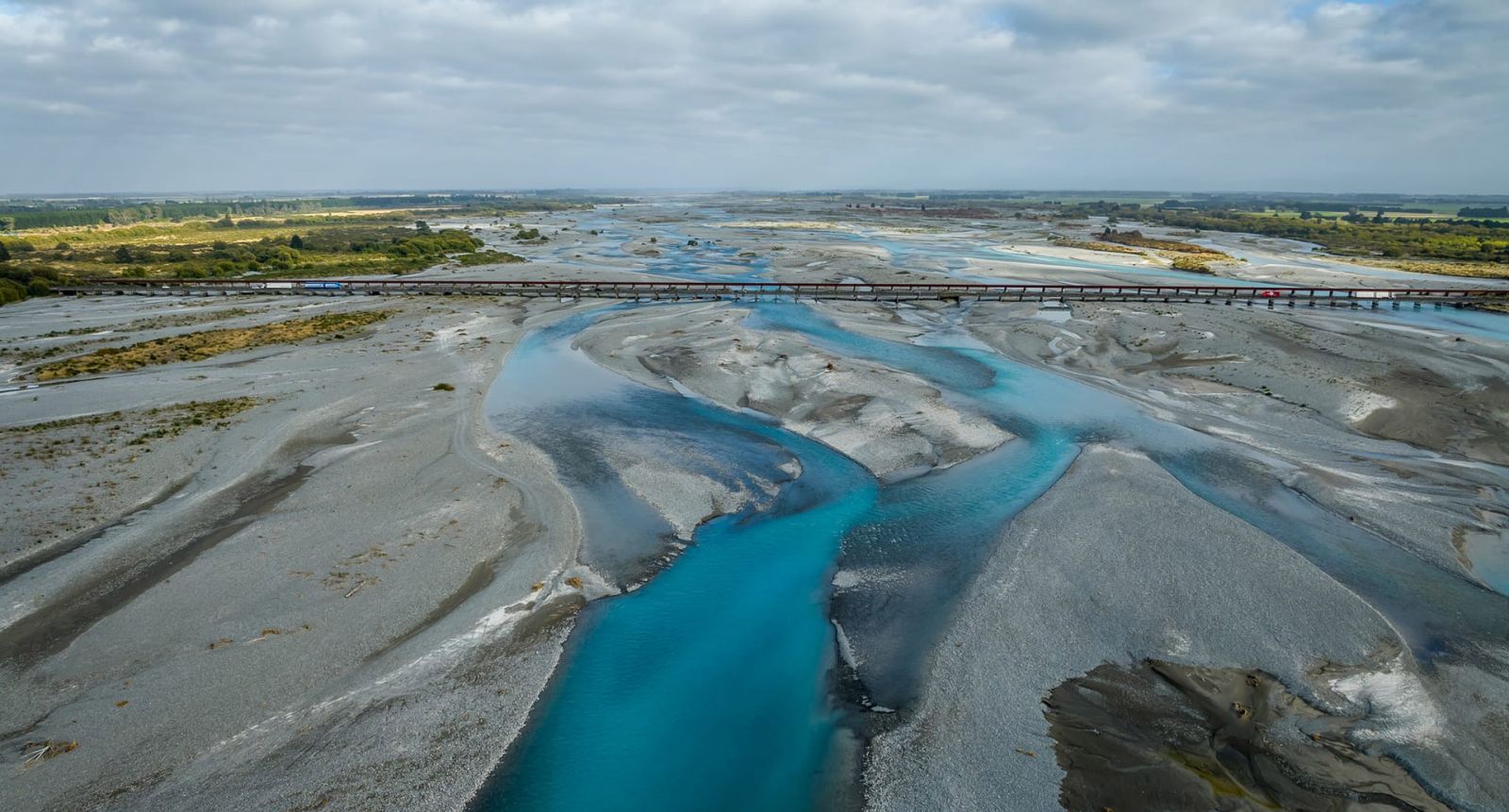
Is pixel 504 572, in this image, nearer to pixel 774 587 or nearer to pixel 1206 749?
pixel 774 587

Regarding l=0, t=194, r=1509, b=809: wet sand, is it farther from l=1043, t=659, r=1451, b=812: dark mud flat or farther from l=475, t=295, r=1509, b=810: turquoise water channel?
l=475, t=295, r=1509, b=810: turquoise water channel

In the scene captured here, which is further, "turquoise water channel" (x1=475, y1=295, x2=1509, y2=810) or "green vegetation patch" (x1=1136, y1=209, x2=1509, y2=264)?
"green vegetation patch" (x1=1136, y1=209, x2=1509, y2=264)

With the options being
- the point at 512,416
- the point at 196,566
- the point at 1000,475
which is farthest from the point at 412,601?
the point at 1000,475

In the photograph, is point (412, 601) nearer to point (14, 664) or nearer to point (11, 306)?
point (14, 664)

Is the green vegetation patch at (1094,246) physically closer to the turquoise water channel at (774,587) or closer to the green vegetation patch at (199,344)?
the turquoise water channel at (774,587)

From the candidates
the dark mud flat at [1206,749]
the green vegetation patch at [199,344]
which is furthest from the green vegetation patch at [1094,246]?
the dark mud flat at [1206,749]

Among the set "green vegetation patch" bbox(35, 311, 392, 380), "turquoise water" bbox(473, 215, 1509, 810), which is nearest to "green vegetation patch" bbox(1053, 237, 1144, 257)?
"turquoise water" bbox(473, 215, 1509, 810)
